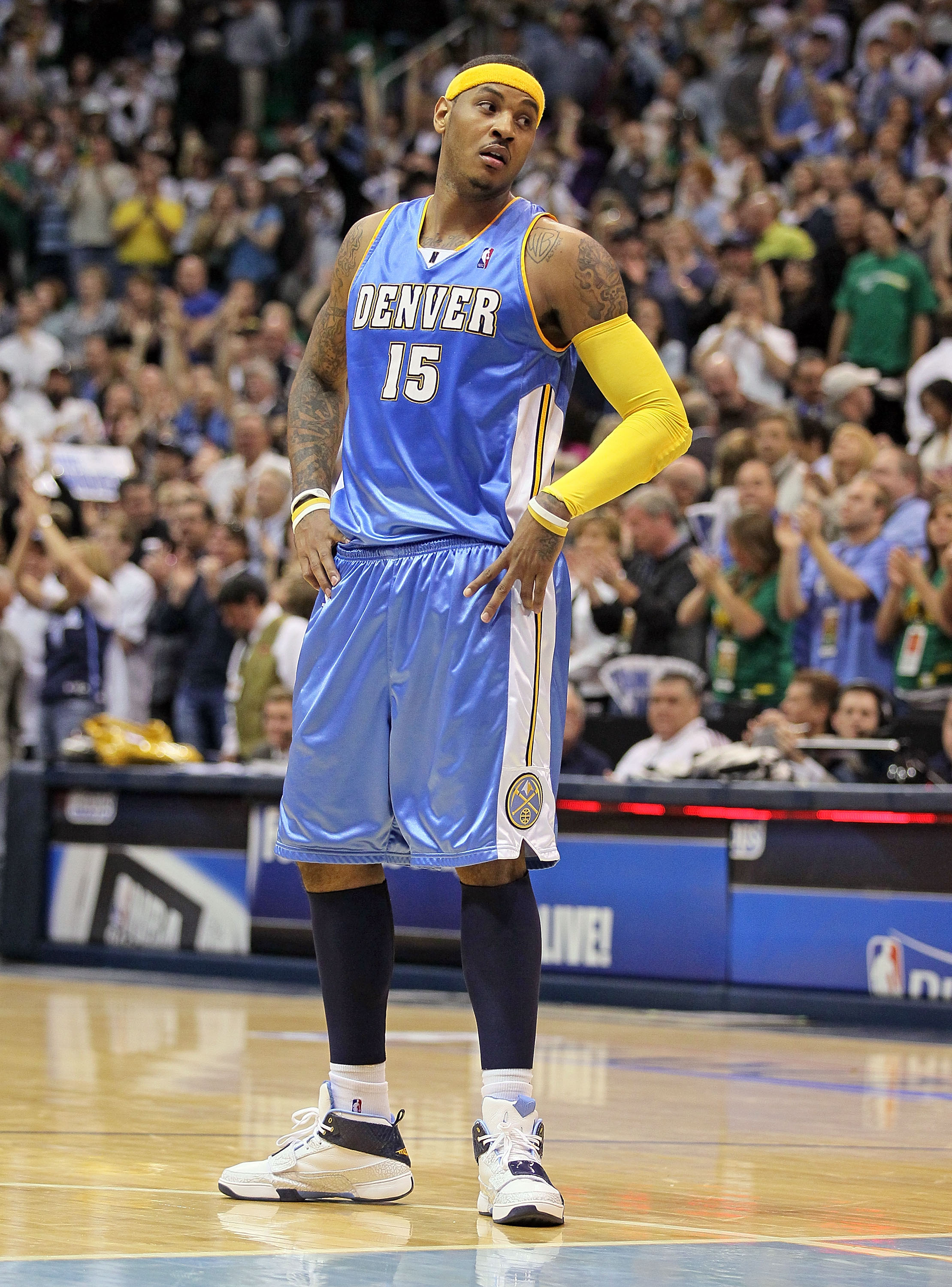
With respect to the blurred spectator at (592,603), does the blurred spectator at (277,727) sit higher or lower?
lower

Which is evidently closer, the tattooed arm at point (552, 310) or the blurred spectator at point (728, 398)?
the tattooed arm at point (552, 310)

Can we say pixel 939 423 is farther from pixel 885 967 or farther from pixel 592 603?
pixel 885 967

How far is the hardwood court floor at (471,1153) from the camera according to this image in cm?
325

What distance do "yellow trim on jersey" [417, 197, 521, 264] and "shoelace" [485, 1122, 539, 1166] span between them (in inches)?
68.3

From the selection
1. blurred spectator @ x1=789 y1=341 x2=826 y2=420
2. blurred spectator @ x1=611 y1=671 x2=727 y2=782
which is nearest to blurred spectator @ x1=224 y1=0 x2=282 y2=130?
blurred spectator @ x1=789 y1=341 x2=826 y2=420

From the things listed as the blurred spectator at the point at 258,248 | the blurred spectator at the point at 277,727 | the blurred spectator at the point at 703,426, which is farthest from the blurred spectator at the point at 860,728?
the blurred spectator at the point at 258,248

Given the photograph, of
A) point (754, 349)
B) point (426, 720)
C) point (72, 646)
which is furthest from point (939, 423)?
point (426, 720)

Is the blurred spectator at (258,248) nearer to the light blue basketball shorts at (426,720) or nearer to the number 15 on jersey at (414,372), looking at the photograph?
the number 15 on jersey at (414,372)

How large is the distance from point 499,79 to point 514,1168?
216 cm

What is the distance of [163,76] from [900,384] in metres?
11.1

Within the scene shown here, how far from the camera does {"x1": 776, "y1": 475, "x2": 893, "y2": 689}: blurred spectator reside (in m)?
9.49

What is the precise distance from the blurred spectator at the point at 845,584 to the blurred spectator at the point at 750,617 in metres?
0.08

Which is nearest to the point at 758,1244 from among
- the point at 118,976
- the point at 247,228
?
the point at 118,976

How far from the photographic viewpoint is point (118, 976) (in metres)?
9.50
